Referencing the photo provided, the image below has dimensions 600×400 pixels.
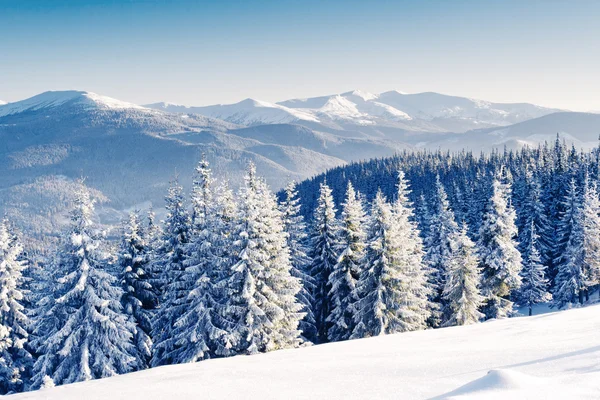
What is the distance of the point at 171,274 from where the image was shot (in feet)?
90.0

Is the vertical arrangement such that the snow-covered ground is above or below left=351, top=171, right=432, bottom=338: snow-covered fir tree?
above

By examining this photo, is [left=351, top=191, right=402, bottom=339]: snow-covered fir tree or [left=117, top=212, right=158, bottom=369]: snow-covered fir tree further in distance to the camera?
[left=117, top=212, right=158, bottom=369]: snow-covered fir tree

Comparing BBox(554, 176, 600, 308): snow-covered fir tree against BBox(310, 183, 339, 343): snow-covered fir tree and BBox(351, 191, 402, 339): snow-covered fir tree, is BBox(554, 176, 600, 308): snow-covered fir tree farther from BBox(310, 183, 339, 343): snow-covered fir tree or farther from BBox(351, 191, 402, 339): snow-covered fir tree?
BBox(310, 183, 339, 343): snow-covered fir tree

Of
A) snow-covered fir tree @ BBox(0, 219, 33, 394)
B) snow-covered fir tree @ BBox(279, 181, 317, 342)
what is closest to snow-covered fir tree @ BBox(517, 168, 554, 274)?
snow-covered fir tree @ BBox(279, 181, 317, 342)

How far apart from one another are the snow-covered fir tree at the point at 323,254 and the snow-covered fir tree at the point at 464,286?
29.9ft

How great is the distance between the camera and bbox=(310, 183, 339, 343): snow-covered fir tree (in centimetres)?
3259

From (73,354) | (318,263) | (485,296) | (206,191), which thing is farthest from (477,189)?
(73,354)

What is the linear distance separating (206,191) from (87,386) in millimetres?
17897

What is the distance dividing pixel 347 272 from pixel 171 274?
1243cm

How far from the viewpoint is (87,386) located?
1030 cm

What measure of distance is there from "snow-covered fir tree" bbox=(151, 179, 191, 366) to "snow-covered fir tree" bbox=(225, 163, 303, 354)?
3.67 meters

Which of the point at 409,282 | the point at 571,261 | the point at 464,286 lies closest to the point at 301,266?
the point at 409,282

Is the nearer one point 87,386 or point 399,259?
point 87,386

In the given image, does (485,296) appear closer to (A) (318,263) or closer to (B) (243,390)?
(A) (318,263)
